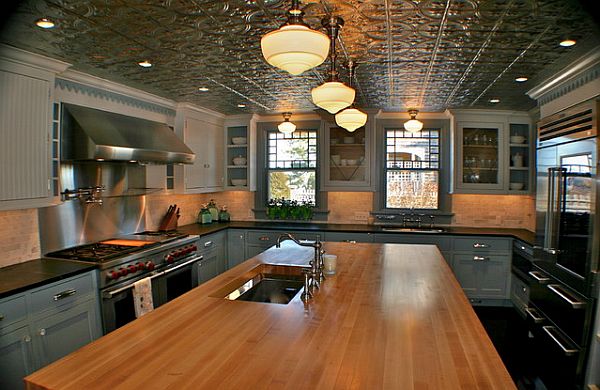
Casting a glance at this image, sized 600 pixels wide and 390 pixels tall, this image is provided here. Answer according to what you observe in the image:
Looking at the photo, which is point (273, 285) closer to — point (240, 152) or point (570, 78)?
point (570, 78)

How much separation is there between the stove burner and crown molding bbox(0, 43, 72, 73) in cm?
150

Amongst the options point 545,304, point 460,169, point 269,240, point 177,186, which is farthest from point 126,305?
point 460,169

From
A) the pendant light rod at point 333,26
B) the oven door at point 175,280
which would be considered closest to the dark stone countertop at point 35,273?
the oven door at point 175,280

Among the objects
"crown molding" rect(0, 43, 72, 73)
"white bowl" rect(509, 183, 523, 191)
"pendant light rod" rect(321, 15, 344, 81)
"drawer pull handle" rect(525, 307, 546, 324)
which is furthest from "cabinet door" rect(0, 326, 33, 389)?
"white bowl" rect(509, 183, 523, 191)

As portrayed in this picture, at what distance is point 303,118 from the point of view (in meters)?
5.74

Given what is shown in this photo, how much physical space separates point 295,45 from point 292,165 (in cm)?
433

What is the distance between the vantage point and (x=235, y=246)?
5551mm

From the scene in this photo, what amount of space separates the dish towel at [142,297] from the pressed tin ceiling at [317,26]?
1.80 m

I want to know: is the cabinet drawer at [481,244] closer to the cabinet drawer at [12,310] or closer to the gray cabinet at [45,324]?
the gray cabinet at [45,324]

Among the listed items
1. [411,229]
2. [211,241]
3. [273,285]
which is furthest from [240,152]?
[273,285]

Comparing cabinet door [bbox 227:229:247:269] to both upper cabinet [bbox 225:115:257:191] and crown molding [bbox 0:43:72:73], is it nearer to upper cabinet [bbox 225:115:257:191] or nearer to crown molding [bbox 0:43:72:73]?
upper cabinet [bbox 225:115:257:191]

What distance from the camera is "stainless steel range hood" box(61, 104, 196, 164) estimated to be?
11.0 feet

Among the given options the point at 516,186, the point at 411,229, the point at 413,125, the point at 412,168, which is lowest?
the point at 411,229

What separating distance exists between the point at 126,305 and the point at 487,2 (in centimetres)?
344
